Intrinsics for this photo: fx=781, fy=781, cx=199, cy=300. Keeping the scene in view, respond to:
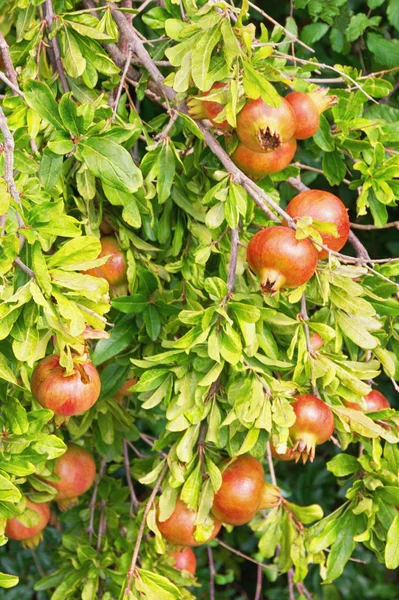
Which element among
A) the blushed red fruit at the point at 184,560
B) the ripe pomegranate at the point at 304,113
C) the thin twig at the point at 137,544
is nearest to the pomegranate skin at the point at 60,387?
the thin twig at the point at 137,544

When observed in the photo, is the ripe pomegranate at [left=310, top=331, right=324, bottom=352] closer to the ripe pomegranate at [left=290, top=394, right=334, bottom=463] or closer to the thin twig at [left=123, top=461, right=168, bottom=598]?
the ripe pomegranate at [left=290, top=394, right=334, bottom=463]

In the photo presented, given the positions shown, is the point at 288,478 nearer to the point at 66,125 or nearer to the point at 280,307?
the point at 280,307

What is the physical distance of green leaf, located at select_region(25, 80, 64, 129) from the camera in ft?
3.84

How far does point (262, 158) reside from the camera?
1226mm

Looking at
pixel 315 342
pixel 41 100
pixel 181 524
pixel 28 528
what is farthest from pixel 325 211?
pixel 28 528

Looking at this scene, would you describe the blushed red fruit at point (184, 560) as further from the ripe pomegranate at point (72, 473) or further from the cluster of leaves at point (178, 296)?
the ripe pomegranate at point (72, 473)

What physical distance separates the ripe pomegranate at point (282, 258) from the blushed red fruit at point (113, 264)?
393 mm

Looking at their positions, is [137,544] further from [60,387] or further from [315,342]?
[315,342]

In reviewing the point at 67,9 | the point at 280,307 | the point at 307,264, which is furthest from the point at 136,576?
the point at 67,9

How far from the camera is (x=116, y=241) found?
148 centimetres

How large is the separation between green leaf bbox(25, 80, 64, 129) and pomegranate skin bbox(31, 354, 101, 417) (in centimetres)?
37

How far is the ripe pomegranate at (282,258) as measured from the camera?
108 cm

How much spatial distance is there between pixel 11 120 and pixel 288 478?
1.74m

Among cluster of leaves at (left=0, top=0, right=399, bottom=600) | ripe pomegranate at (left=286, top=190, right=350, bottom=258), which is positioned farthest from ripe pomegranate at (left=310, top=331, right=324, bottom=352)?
ripe pomegranate at (left=286, top=190, right=350, bottom=258)
